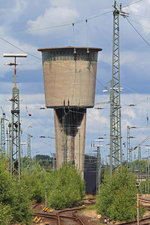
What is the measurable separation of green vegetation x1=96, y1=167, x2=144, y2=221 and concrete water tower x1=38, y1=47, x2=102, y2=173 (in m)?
38.5

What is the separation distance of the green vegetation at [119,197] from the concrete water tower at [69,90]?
38.5 metres

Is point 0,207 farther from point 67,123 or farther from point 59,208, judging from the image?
point 67,123

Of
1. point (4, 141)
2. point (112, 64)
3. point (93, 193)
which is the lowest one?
point (93, 193)

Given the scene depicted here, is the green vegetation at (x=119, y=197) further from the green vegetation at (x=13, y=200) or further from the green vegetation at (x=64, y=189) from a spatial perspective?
the green vegetation at (x=64, y=189)

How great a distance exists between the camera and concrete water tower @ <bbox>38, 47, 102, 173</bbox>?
8338 cm

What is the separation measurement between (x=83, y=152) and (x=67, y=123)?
7093 millimetres

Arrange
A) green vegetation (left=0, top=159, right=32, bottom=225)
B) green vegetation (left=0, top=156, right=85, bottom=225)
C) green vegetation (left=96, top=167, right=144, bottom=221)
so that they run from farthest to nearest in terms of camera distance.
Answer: green vegetation (left=96, top=167, right=144, bottom=221), green vegetation (left=0, top=156, right=85, bottom=225), green vegetation (left=0, top=159, right=32, bottom=225)

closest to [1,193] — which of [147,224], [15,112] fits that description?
[15,112]

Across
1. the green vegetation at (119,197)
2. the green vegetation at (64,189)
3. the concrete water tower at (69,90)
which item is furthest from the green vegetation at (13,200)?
the concrete water tower at (69,90)

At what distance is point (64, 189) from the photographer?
61.1m

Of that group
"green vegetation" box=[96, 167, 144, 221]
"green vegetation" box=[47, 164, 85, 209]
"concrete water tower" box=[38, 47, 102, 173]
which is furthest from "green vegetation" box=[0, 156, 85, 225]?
"concrete water tower" box=[38, 47, 102, 173]

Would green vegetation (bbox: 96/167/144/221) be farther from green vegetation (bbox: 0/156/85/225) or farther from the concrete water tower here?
the concrete water tower

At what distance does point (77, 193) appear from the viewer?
62656 millimetres

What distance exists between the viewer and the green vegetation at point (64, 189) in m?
59.7
